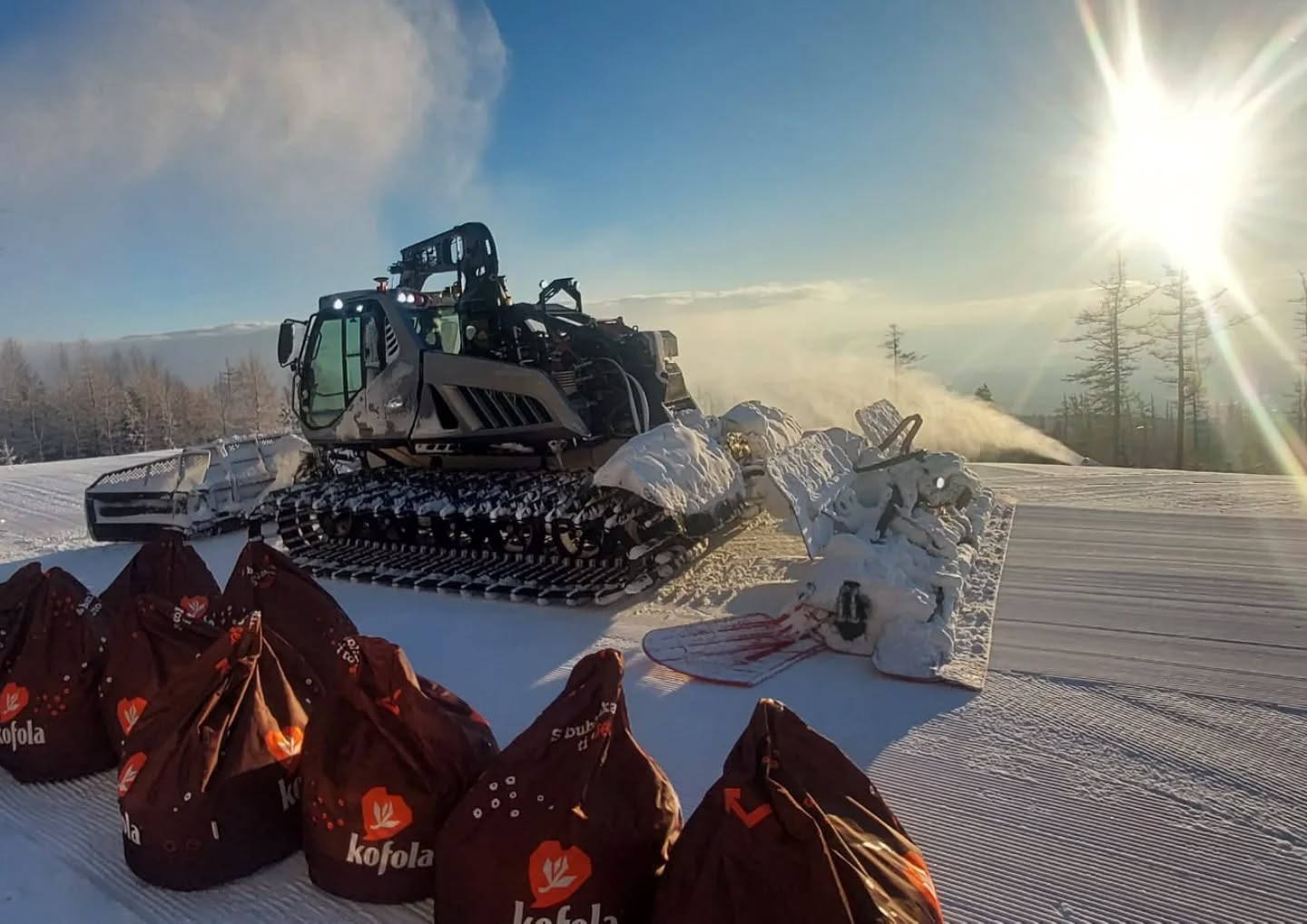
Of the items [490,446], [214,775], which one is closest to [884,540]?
[490,446]

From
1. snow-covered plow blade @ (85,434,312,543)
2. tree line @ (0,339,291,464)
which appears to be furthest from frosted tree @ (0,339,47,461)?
snow-covered plow blade @ (85,434,312,543)

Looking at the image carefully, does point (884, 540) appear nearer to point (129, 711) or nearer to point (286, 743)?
point (286, 743)

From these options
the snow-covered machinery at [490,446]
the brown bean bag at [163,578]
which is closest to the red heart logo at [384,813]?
the brown bean bag at [163,578]

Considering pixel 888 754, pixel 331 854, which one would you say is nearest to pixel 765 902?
pixel 331 854

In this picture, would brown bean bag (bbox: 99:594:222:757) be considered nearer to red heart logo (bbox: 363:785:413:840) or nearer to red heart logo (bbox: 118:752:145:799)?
red heart logo (bbox: 118:752:145:799)

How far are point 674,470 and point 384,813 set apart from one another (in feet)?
11.0

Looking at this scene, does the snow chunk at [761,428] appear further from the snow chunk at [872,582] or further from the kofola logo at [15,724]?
the kofola logo at [15,724]

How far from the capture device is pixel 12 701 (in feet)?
10.6

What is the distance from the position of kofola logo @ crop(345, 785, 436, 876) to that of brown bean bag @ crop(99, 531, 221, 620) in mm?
2086

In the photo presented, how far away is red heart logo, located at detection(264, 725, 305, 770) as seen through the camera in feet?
8.75

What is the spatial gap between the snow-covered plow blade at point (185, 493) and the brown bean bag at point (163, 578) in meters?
5.02

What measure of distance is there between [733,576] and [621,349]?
236 cm

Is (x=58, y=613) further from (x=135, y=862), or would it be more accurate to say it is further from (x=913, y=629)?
(x=913, y=629)

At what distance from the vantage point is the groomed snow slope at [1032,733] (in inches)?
99.1
